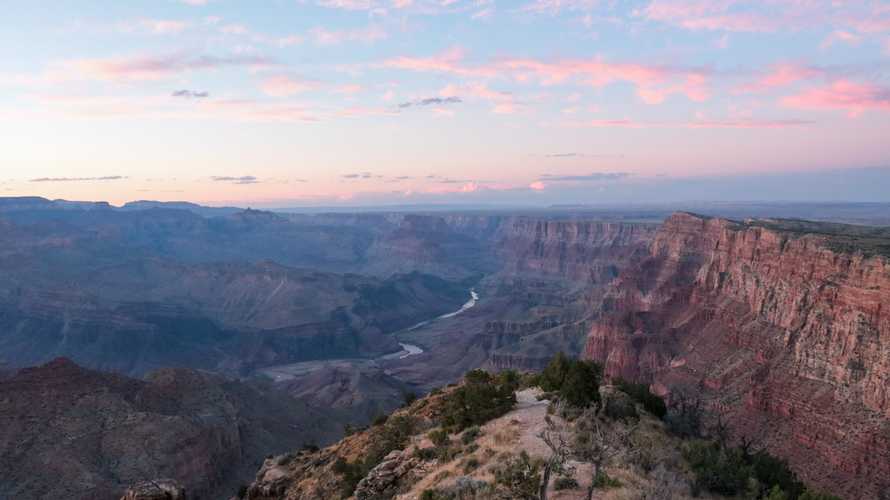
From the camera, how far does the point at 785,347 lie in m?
60.0

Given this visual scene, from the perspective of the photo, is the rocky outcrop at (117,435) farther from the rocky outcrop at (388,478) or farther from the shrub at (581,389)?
the shrub at (581,389)

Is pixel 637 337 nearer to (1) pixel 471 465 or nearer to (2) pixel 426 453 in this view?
(2) pixel 426 453

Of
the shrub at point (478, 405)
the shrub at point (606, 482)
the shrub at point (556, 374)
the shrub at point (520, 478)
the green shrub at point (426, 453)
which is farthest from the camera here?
the shrub at point (556, 374)

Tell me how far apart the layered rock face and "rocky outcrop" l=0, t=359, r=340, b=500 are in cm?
4476

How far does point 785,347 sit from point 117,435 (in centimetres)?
6179

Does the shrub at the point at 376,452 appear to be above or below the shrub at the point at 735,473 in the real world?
below

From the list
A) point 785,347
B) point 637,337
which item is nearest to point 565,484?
point 785,347

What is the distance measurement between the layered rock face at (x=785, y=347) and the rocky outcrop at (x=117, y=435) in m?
44.8

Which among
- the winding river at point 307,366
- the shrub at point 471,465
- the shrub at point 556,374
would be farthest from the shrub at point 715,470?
the winding river at point 307,366

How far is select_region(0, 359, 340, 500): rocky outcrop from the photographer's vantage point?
51312 millimetres

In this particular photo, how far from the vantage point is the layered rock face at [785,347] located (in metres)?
45.8

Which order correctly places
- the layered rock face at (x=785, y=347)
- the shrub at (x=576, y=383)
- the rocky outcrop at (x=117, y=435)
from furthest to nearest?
the rocky outcrop at (x=117, y=435) < the layered rock face at (x=785, y=347) < the shrub at (x=576, y=383)

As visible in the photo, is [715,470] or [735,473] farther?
[735,473]

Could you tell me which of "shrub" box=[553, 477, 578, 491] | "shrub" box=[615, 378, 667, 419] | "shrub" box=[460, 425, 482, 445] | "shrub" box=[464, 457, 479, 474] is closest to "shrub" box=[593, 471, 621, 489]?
"shrub" box=[553, 477, 578, 491]
